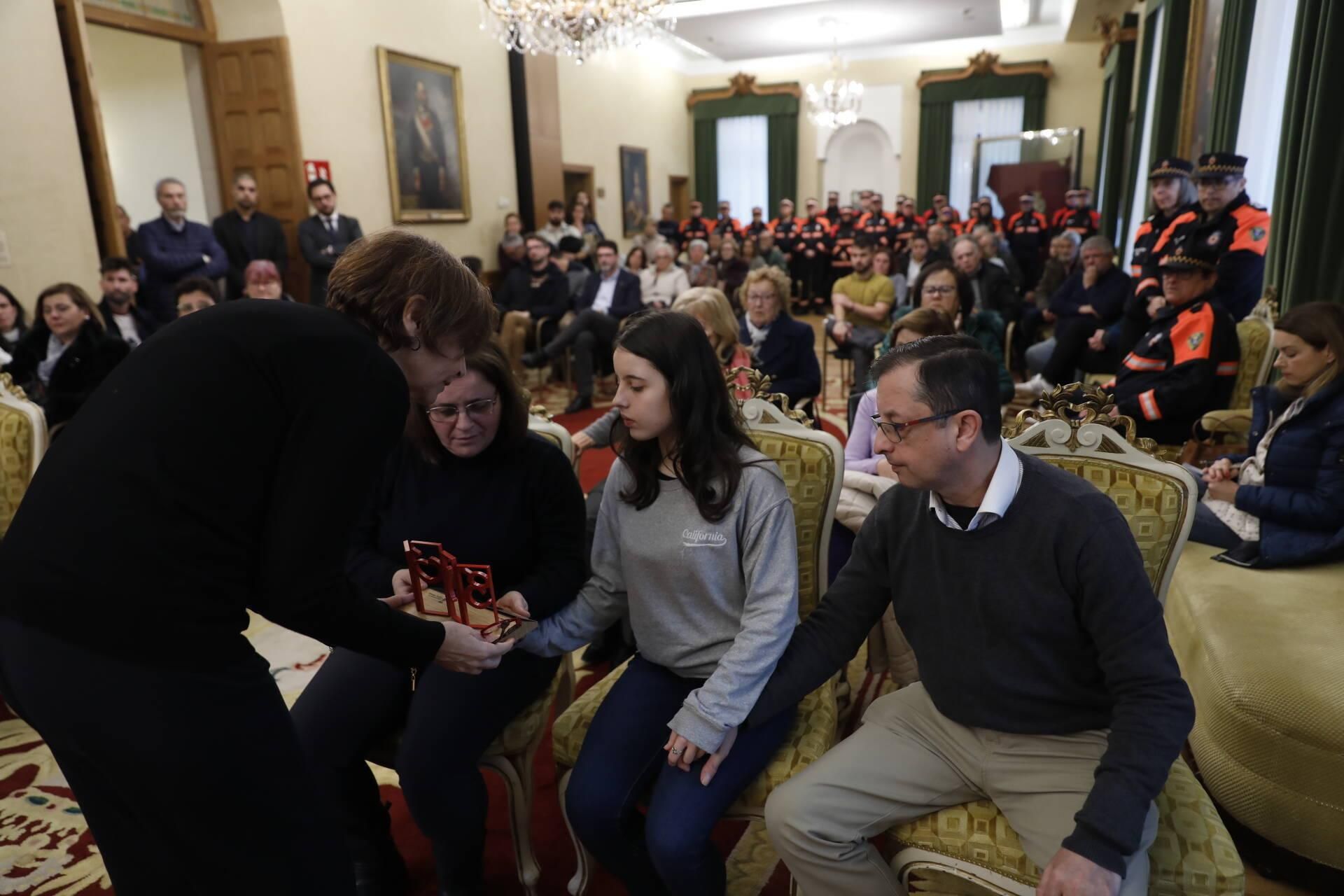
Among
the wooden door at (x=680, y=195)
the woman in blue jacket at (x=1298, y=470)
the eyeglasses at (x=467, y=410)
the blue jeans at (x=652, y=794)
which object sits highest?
the wooden door at (x=680, y=195)

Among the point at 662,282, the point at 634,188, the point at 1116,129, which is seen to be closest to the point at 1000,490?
the point at 662,282

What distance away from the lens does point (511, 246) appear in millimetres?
8766

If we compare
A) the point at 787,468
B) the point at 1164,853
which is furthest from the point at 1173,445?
the point at 1164,853

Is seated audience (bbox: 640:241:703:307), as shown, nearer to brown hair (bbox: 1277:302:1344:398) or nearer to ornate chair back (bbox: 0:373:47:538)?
ornate chair back (bbox: 0:373:47:538)

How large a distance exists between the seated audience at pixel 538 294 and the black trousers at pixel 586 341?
399 millimetres

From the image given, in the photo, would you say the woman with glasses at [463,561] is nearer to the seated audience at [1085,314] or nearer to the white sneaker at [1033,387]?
the seated audience at [1085,314]

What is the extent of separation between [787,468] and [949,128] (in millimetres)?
13610

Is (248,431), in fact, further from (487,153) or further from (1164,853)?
(487,153)

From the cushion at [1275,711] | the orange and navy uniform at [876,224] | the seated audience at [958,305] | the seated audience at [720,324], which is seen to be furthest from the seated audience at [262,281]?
the orange and navy uniform at [876,224]

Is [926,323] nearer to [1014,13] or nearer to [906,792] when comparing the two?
[906,792]

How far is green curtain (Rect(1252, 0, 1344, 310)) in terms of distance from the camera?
10.3 ft

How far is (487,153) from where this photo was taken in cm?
934

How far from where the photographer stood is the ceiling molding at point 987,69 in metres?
13.1

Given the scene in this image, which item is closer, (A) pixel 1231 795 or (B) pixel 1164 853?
(B) pixel 1164 853
